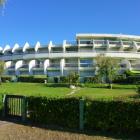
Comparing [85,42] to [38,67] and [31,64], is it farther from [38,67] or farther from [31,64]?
[31,64]

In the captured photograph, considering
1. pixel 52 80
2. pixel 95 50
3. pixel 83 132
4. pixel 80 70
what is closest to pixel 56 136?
pixel 83 132

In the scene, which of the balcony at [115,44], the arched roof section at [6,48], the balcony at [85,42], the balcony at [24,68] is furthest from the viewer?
the arched roof section at [6,48]

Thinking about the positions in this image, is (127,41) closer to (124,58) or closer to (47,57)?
(124,58)

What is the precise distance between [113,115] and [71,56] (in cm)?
9516

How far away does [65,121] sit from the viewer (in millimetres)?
13570

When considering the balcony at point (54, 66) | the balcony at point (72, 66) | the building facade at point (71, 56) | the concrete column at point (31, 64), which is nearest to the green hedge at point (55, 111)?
the building facade at point (71, 56)

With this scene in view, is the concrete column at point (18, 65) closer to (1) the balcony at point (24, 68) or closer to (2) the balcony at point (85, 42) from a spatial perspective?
(1) the balcony at point (24, 68)

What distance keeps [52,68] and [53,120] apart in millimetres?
90348

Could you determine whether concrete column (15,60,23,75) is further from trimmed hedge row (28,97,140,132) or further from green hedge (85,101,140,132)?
green hedge (85,101,140,132)

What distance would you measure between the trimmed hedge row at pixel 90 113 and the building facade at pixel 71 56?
8570 centimetres

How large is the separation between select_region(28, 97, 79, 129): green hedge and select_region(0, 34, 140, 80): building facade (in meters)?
85.5

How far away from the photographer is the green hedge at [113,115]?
11852mm

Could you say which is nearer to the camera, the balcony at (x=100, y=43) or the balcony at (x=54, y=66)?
the balcony at (x=54, y=66)

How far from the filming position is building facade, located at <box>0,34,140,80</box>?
339 feet
